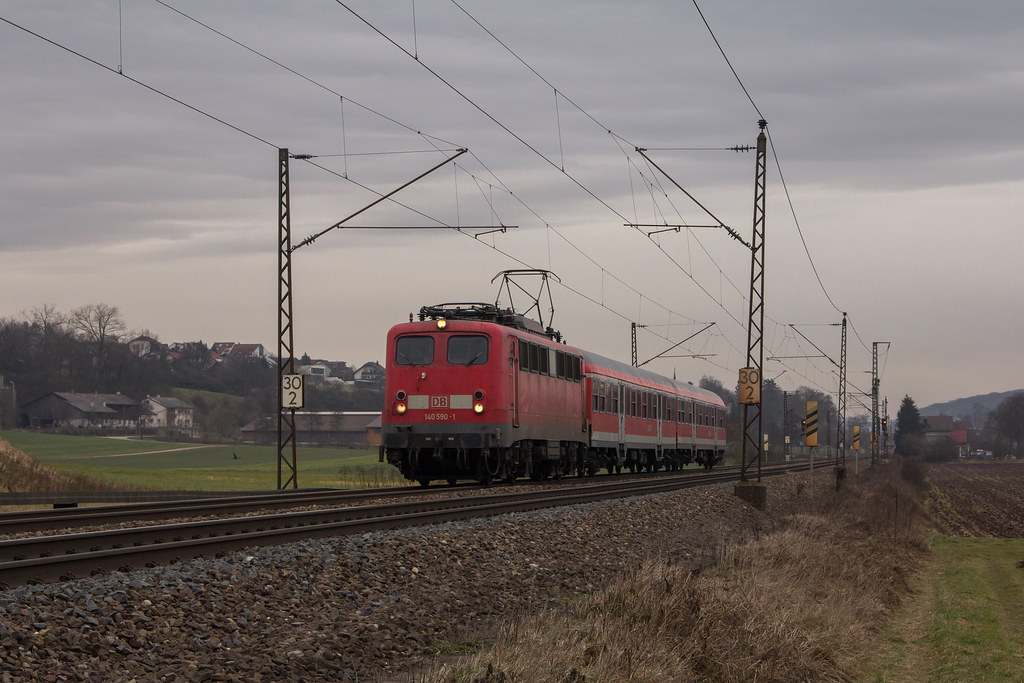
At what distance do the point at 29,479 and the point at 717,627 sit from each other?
22.3m

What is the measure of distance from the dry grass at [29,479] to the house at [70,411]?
97.6 m

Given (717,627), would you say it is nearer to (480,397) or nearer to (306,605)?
(306,605)

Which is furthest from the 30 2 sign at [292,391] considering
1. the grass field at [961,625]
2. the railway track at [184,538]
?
the grass field at [961,625]

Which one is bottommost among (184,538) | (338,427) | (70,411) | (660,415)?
(338,427)

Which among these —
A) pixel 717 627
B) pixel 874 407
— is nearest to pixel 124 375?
pixel 874 407

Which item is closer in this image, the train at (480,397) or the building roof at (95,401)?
the train at (480,397)

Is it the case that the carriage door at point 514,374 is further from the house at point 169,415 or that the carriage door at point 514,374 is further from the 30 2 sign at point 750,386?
the house at point 169,415

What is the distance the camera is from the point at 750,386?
85.3 ft

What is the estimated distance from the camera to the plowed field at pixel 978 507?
148 ft

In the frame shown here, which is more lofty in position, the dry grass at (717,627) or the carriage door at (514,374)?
the carriage door at (514,374)

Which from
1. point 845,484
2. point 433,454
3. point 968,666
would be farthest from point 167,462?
point 968,666

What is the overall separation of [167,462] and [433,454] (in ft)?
203

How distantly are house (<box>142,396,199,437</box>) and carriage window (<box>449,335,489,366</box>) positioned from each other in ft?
359

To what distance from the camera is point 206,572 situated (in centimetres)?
955
